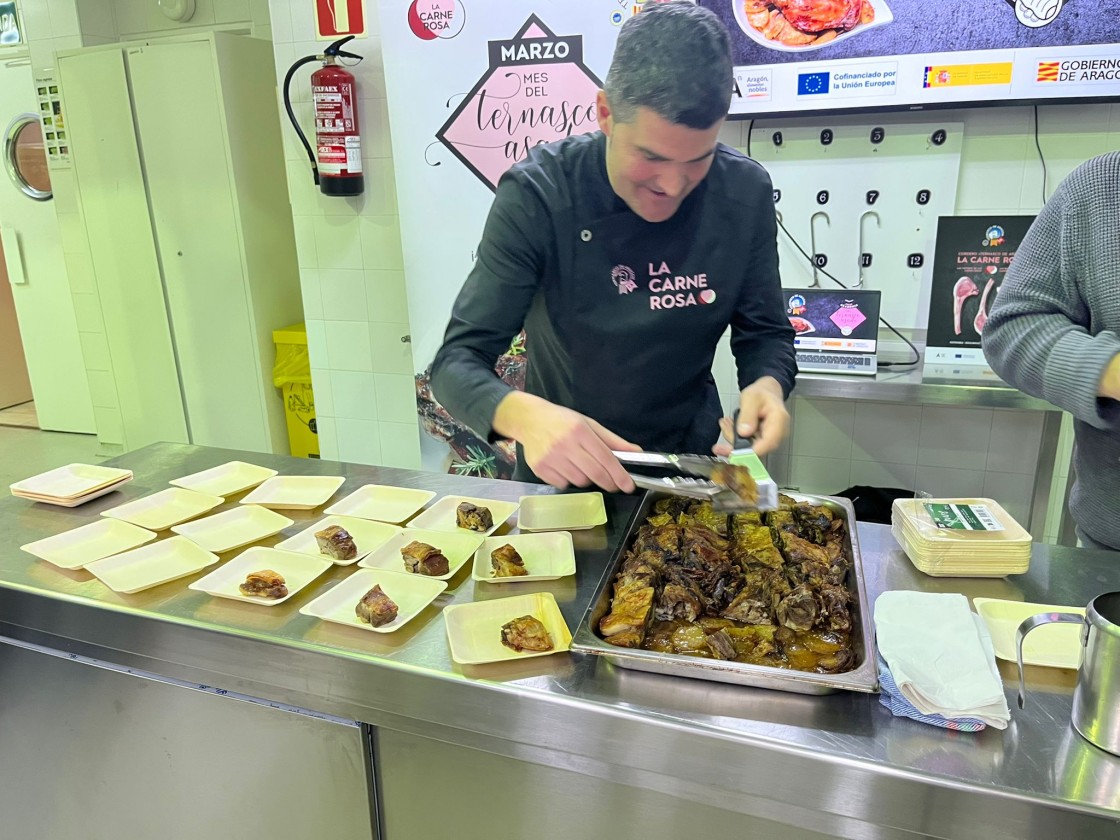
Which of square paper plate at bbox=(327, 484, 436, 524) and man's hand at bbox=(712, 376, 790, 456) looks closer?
man's hand at bbox=(712, 376, 790, 456)

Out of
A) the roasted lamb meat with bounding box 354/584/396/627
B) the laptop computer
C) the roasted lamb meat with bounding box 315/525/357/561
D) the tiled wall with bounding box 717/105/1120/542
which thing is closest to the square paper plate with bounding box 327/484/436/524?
the roasted lamb meat with bounding box 315/525/357/561

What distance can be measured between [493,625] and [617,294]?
2.75 ft

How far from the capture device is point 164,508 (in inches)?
66.6

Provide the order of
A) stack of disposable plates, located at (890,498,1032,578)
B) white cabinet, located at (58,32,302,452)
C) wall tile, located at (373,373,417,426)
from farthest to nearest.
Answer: white cabinet, located at (58,32,302,452), wall tile, located at (373,373,417,426), stack of disposable plates, located at (890,498,1032,578)

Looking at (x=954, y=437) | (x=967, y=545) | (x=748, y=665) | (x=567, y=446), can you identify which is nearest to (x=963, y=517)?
(x=967, y=545)

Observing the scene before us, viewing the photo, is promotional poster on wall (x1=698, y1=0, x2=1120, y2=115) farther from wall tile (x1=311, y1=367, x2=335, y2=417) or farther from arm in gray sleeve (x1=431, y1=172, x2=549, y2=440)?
wall tile (x1=311, y1=367, x2=335, y2=417)

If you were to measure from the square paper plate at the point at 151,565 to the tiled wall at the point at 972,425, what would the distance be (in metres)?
2.28

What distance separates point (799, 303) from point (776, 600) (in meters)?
1.90

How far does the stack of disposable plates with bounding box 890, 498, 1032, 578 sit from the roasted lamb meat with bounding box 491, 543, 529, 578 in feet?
2.27

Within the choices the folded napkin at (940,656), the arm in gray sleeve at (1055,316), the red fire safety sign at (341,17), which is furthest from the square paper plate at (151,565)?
the red fire safety sign at (341,17)

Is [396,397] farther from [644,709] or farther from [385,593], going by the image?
[644,709]

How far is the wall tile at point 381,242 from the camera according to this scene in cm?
362

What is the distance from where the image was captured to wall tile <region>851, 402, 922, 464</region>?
3230 mm

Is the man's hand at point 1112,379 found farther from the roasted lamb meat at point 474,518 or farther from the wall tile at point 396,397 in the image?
the wall tile at point 396,397
